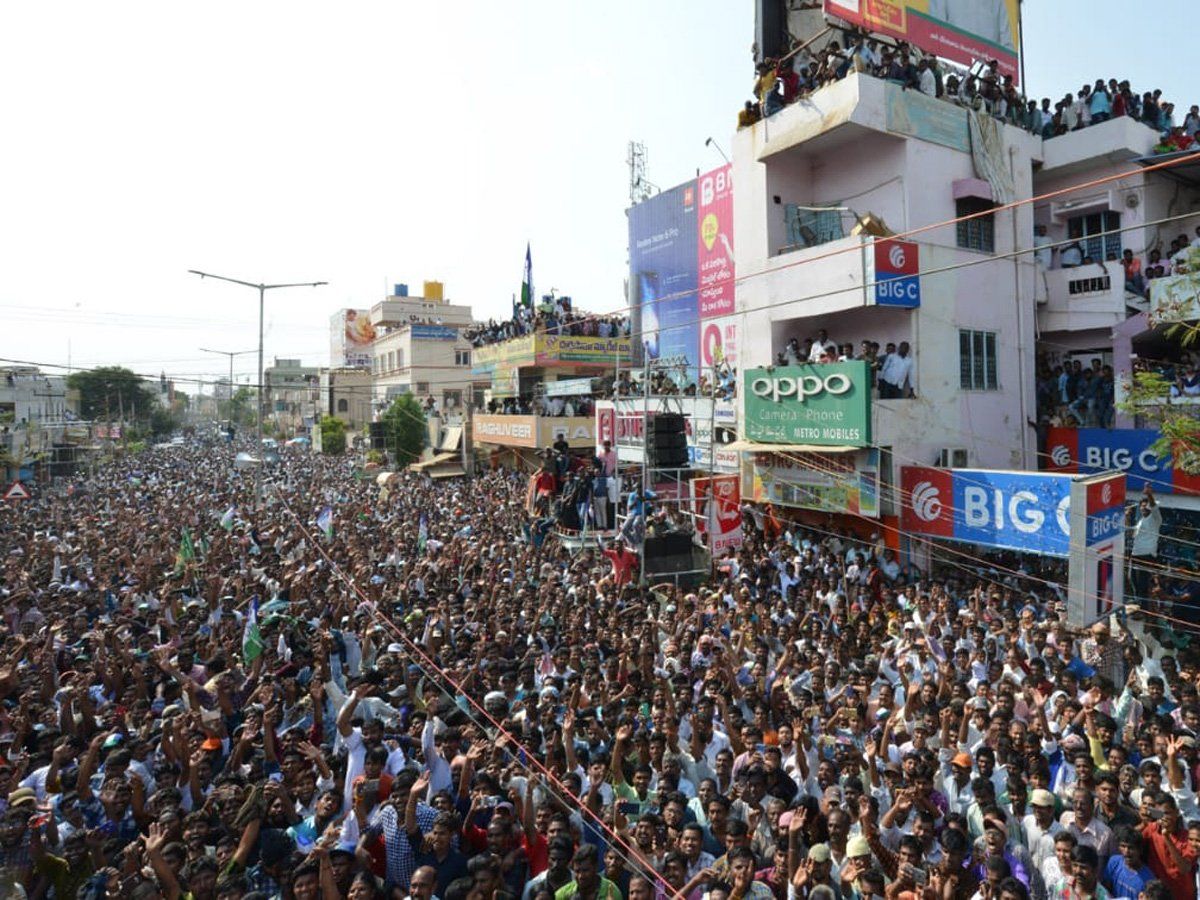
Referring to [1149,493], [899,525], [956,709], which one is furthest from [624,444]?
[956,709]

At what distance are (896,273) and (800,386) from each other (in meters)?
2.57

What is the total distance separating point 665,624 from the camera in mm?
10688

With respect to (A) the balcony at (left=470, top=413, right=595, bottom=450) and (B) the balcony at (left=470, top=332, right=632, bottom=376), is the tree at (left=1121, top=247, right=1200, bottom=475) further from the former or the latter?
(B) the balcony at (left=470, top=332, right=632, bottom=376)

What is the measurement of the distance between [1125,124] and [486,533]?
1455 centimetres

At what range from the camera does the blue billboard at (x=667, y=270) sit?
2392 cm

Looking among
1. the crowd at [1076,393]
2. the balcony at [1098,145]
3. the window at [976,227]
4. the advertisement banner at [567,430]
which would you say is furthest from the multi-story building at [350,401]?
the balcony at [1098,145]

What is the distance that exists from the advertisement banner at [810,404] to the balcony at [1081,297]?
5.19 meters

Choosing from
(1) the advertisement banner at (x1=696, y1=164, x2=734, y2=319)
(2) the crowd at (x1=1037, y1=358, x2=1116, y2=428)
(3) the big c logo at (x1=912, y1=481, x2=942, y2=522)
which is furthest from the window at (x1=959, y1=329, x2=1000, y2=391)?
(1) the advertisement banner at (x1=696, y1=164, x2=734, y2=319)

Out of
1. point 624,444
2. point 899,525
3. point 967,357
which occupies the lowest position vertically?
point 899,525

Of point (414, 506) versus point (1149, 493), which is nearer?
point (1149, 493)

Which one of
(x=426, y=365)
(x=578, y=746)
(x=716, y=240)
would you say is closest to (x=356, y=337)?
(x=426, y=365)

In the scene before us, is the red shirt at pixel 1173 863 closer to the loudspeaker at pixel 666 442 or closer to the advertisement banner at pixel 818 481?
the loudspeaker at pixel 666 442

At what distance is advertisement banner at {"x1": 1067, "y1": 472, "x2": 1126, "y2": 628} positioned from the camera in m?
9.76

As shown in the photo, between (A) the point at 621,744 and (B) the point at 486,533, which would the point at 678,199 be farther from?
(A) the point at 621,744
